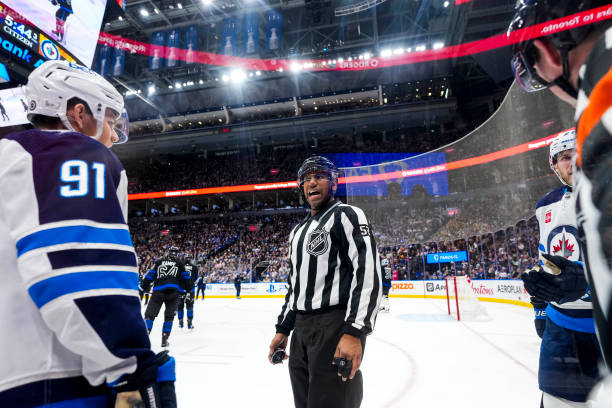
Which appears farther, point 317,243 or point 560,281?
point 317,243

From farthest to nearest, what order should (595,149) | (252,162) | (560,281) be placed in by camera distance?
(252,162) → (560,281) → (595,149)

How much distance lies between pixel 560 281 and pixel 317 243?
3.56 ft

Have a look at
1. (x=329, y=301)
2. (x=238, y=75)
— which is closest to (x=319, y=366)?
(x=329, y=301)

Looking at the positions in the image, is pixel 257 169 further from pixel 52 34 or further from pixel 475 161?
pixel 52 34

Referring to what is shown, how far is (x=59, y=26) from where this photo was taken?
13.1 feet

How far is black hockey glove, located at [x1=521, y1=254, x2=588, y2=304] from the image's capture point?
1.21 metres

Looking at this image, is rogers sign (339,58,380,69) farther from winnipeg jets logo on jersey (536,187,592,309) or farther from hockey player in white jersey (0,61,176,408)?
hockey player in white jersey (0,61,176,408)

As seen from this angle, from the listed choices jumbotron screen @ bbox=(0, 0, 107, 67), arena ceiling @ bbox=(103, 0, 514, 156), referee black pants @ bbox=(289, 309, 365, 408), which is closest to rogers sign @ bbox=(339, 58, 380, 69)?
arena ceiling @ bbox=(103, 0, 514, 156)

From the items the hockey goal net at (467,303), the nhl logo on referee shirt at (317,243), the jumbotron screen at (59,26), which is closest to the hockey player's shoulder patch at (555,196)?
the nhl logo on referee shirt at (317,243)

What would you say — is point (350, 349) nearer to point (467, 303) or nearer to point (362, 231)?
point (362, 231)

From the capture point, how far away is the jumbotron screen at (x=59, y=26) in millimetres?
3354

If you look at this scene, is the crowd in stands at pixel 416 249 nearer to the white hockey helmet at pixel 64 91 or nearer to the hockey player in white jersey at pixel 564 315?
the white hockey helmet at pixel 64 91

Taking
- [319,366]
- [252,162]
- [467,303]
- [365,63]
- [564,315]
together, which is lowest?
[467,303]

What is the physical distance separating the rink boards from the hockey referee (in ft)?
9.95
